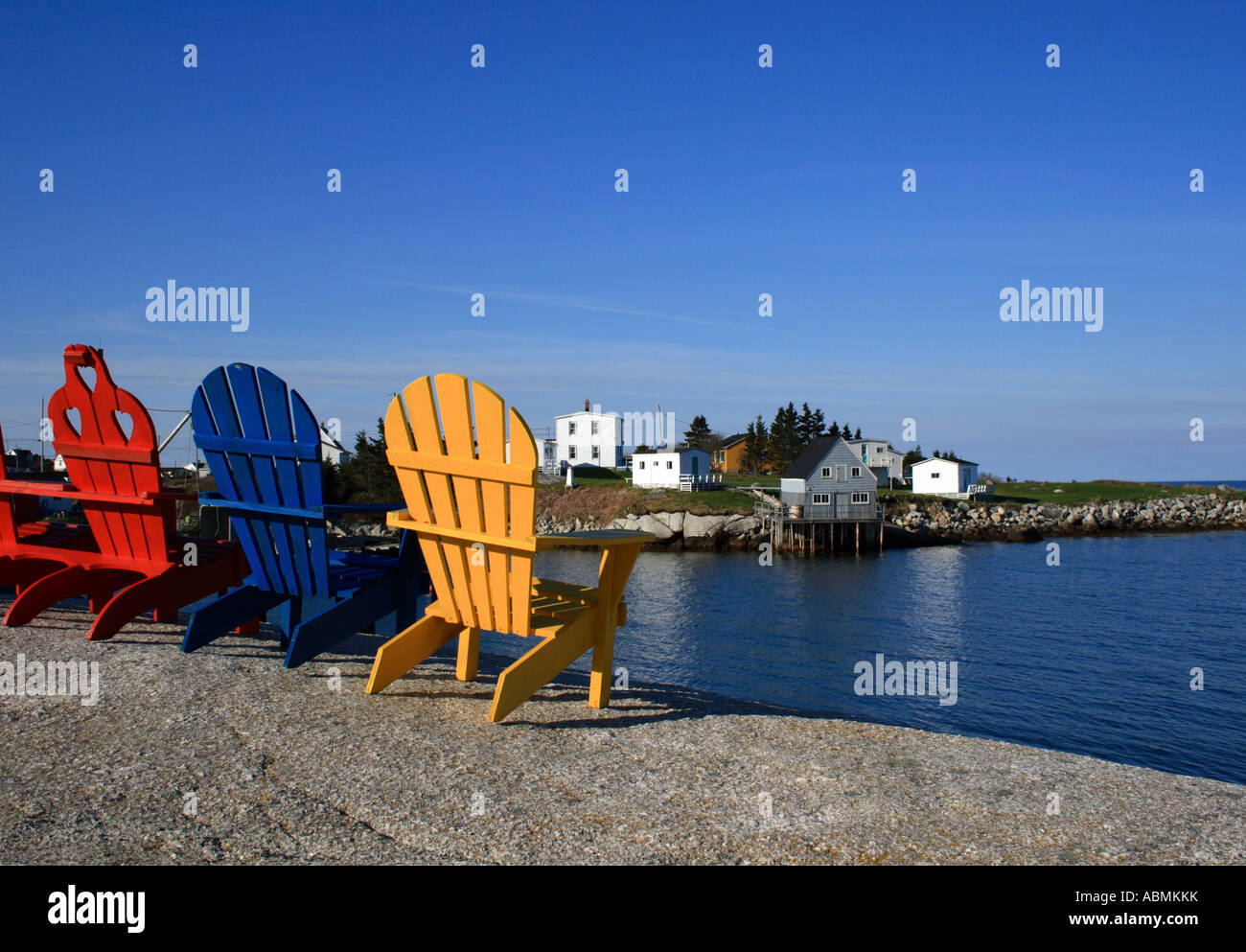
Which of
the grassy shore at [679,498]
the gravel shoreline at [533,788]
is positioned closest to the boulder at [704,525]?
the grassy shore at [679,498]

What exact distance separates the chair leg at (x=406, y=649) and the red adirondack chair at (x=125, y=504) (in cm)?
213

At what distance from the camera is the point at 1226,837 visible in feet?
12.3

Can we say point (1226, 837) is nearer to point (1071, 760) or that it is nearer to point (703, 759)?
point (1071, 760)

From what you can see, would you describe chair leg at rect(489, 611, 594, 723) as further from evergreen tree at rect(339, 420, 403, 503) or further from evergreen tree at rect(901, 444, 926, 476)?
evergreen tree at rect(901, 444, 926, 476)

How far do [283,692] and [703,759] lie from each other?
298 cm

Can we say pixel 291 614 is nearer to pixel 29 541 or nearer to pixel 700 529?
pixel 29 541

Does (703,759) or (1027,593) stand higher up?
(703,759)

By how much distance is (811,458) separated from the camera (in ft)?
139

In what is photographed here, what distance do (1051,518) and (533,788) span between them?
172 feet

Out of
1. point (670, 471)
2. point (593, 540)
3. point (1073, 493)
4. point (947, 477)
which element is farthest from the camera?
point (1073, 493)

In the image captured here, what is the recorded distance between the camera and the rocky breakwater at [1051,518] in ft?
147

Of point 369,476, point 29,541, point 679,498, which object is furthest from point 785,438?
point 29,541

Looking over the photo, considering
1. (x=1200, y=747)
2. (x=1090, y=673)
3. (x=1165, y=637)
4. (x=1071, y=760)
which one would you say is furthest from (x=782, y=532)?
(x=1071, y=760)
